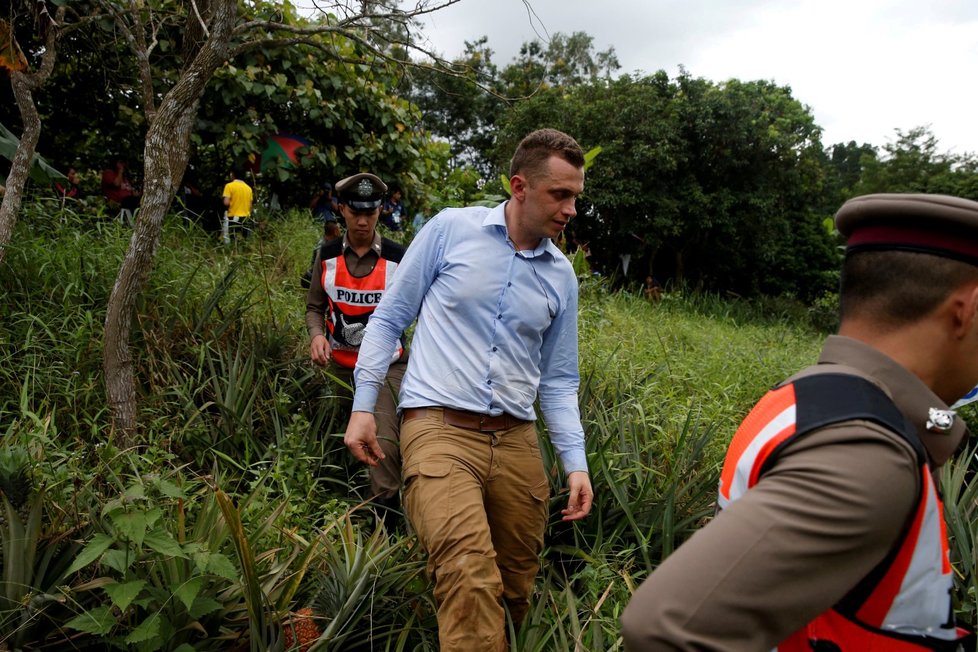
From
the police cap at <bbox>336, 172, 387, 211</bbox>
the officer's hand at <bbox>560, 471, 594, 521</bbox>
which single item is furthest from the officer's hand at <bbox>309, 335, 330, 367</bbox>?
the officer's hand at <bbox>560, 471, 594, 521</bbox>

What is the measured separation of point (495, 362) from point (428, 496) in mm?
571

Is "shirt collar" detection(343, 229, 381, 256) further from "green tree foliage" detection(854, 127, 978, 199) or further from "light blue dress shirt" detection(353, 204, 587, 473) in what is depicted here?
"green tree foliage" detection(854, 127, 978, 199)

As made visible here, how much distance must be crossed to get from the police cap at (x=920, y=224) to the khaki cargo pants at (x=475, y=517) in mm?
1627

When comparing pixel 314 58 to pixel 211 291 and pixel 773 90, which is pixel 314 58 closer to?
pixel 211 291

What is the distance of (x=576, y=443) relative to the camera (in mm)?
3107

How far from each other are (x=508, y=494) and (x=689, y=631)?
195 cm

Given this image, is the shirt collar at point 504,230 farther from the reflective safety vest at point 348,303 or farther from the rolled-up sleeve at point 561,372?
the reflective safety vest at point 348,303

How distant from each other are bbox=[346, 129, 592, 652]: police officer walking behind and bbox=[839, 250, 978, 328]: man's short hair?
1644mm

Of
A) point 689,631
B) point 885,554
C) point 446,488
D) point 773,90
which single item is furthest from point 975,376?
point 773,90

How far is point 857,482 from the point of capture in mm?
988

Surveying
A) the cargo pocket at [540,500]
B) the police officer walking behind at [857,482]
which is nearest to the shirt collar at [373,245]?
the cargo pocket at [540,500]

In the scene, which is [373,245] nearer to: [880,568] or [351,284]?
[351,284]

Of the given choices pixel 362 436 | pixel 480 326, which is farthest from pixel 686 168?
pixel 362 436

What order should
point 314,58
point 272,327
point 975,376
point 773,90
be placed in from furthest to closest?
point 773,90 < point 314,58 < point 272,327 < point 975,376
